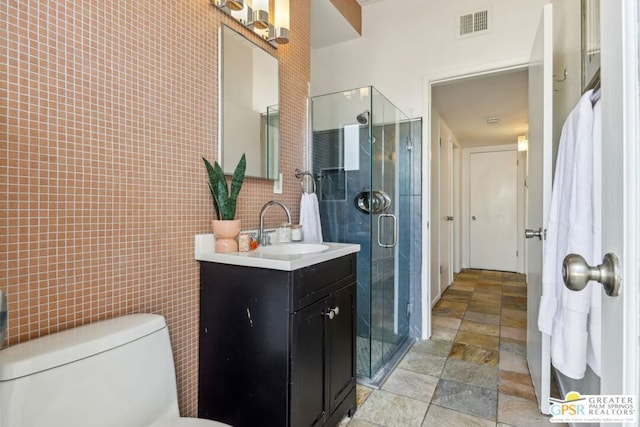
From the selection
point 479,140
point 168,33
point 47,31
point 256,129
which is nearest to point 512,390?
point 256,129

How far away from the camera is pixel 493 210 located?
18.0ft

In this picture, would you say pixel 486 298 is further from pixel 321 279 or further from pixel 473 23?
pixel 321 279

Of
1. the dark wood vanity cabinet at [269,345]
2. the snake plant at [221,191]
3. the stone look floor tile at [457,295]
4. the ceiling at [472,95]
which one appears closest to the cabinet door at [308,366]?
the dark wood vanity cabinet at [269,345]

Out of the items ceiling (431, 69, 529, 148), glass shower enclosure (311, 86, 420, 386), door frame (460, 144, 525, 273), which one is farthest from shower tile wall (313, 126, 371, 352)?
Answer: door frame (460, 144, 525, 273)

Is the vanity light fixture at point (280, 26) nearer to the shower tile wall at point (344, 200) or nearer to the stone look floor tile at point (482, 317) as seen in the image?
the shower tile wall at point (344, 200)

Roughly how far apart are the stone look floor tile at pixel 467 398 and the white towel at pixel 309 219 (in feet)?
3.68

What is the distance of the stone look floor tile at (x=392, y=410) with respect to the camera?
160cm

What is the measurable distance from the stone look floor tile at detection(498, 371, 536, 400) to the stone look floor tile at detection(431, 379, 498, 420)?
94 millimetres

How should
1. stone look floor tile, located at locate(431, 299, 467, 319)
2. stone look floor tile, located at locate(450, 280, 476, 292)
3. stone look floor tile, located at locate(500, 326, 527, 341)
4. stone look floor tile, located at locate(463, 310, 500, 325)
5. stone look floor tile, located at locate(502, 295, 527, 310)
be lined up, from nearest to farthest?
1. stone look floor tile, located at locate(500, 326, 527, 341)
2. stone look floor tile, located at locate(463, 310, 500, 325)
3. stone look floor tile, located at locate(431, 299, 467, 319)
4. stone look floor tile, located at locate(502, 295, 527, 310)
5. stone look floor tile, located at locate(450, 280, 476, 292)

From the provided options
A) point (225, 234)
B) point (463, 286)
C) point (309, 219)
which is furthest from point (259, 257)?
point (463, 286)

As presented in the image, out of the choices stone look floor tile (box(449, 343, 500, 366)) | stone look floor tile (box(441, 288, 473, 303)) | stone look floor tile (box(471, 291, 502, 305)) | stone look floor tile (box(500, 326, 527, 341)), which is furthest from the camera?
stone look floor tile (box(441, 288, 473, 303))

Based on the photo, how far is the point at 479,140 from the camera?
17.0ft

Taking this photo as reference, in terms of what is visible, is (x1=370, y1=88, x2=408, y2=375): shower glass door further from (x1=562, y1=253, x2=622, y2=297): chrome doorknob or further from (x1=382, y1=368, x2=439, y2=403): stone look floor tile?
(x1=562, y1=253, x2=622, y2=297): chrome doorknob

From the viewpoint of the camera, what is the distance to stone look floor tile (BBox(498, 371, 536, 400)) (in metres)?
1.82
